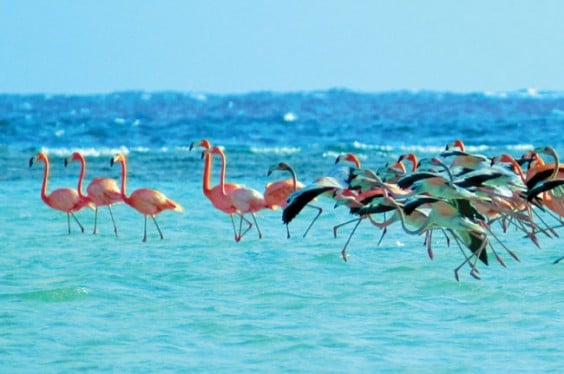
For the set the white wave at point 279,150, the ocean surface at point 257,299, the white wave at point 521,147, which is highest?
the white wave at point 521,147

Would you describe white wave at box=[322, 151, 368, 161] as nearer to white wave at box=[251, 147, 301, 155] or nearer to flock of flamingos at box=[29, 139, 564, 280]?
white wave at box=[251, 147, 301, 155]

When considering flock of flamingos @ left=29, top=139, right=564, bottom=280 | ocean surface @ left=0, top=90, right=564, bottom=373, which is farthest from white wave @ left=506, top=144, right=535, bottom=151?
flock of flamingos @ left=29, top=139, right=564, bottom=280

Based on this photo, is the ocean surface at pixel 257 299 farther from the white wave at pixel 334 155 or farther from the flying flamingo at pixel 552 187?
the white wave at pixel 334 155

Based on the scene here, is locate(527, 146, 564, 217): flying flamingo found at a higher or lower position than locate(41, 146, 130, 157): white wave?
lower

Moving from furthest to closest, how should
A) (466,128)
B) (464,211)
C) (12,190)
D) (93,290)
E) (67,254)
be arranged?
(466,128)
(12,190)
(67,254)
(93,290)
(464,211)

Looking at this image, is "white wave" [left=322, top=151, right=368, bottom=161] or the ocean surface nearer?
the ocean surface

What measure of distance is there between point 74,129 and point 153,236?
26.6m

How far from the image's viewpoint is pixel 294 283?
29.6 feet

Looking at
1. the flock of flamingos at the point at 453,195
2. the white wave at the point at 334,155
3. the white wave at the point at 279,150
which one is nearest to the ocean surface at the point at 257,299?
the flock of flamingos at the point at 453,195

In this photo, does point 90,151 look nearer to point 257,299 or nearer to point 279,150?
point 279,150

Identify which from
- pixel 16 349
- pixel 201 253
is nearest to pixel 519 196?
pixel 201 253

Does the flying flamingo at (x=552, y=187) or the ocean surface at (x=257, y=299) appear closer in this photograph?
the ocean surface at (x=257, y=299)

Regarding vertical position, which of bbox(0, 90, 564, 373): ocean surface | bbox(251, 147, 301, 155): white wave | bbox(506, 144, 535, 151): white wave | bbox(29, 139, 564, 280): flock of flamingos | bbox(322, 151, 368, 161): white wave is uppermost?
bbox(506, 144, 535, 151): white wave

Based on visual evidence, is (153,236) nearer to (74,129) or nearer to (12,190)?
(12,190)
